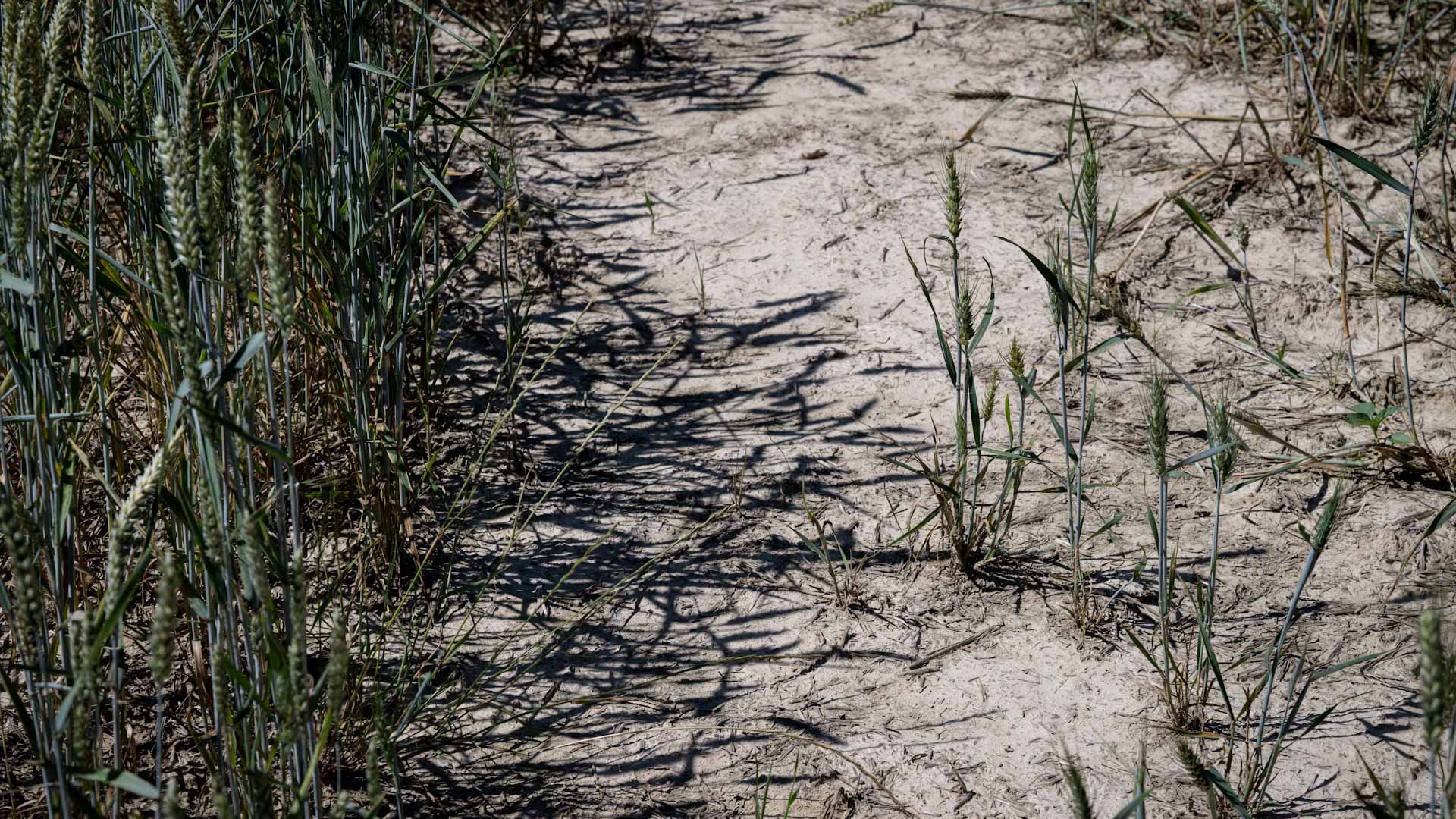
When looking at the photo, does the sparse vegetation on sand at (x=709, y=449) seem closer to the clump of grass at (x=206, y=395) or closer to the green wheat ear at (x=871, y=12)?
the clump of grass at (x=206, y=395)

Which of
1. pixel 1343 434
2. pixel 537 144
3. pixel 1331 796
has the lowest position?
pixel 1331 796

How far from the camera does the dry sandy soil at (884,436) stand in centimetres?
173

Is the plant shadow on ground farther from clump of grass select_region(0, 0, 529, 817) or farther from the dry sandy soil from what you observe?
clump of grass select_region(0, 0, 529, 817)

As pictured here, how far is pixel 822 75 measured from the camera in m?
3.48

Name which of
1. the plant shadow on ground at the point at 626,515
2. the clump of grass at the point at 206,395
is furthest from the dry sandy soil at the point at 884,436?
the clump of grass at the point at 206,395

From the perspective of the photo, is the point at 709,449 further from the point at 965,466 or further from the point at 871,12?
the point at 871,12

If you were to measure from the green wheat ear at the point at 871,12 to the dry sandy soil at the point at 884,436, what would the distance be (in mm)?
51

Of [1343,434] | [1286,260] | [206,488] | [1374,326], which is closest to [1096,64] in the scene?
[1286,260]

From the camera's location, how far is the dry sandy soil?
1.73m

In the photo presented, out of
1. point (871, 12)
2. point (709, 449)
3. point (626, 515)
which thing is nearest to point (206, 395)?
point (626, 515)

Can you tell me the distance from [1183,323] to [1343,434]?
0.43m

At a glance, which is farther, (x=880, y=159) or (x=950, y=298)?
(x=880, y=159)

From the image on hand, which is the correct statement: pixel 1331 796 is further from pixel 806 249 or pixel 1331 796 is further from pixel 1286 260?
pixel 806 249

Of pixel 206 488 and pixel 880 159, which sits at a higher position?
pixel 206 488
